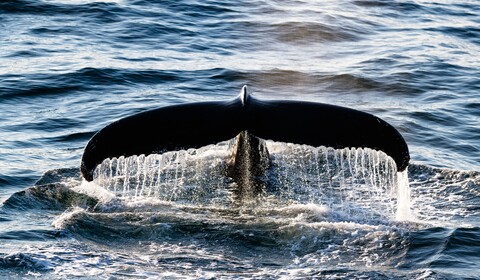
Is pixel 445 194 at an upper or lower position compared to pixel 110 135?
lower

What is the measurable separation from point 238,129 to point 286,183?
1.82 meters

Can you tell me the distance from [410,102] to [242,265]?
23.8 feet

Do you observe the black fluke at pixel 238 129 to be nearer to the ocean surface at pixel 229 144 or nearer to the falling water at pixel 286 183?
the ocean surface at pixel 229 144

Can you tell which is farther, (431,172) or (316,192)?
(431,172)

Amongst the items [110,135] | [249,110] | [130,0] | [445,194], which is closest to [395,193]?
[445,194]

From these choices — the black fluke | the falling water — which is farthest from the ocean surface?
the black fluke

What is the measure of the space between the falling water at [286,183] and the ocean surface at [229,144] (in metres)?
0.03

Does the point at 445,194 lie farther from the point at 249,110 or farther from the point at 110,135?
the point at 110,135

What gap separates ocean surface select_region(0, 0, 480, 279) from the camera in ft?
27.5

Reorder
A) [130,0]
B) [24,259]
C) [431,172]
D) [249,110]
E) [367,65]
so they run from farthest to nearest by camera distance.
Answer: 1. [130,0]
2. [367,65]
3. [431,172]
4. [249,110]
5. [24,259]

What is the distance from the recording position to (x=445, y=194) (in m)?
10.3

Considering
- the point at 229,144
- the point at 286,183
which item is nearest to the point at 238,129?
the point at 286,183

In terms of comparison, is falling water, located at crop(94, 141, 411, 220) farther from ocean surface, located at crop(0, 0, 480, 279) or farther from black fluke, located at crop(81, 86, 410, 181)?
black fluke, located at crop(81, 86, 410, 181)

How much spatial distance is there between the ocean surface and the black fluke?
0.71ft
